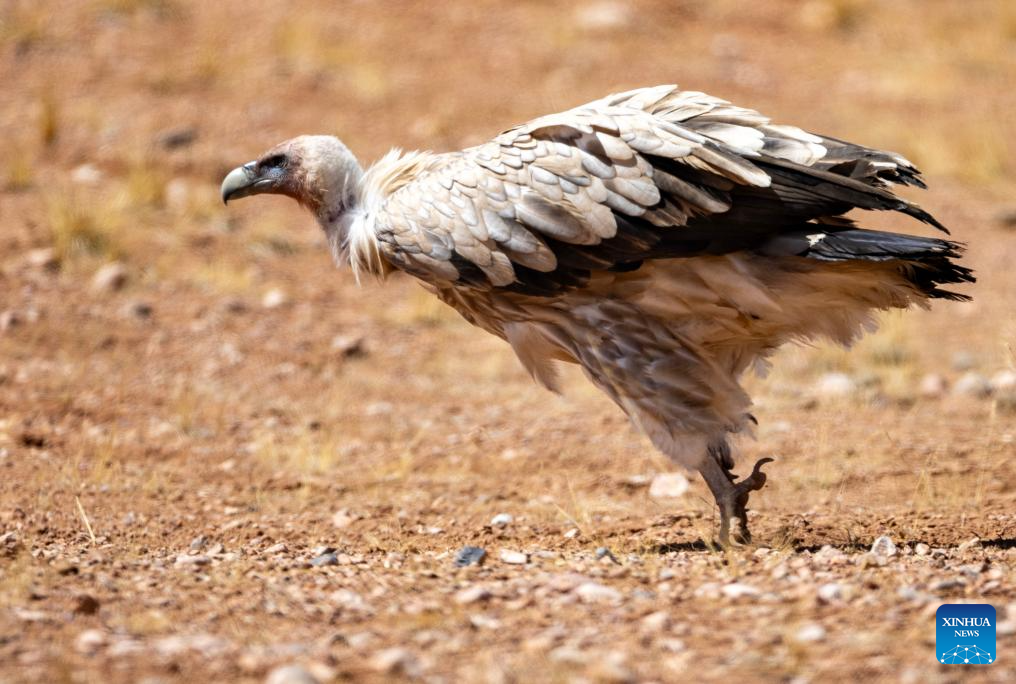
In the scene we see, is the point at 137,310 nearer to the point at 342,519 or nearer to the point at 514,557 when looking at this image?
the point at 342,519

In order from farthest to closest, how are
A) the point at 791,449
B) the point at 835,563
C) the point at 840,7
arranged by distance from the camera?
the point at 840,7, the point at 791,449, the point at 835,563

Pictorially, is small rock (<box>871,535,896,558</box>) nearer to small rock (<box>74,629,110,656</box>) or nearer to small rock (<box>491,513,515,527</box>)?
small rock (<box>491,513,515,527</box>)

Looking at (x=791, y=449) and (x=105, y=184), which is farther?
(x=105, y=184)

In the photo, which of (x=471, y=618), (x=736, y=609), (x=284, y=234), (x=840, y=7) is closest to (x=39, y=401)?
(x=284, y=234)

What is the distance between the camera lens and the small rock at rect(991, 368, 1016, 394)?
28.7 ft

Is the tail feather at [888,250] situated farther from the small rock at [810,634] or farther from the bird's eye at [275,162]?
the bird's eye at [275,162]

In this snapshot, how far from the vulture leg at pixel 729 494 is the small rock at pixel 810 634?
168 centimetres

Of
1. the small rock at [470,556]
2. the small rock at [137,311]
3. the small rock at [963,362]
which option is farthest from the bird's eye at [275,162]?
the small rock at [963,362]

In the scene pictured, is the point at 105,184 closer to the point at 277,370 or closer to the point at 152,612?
the point at 277,370

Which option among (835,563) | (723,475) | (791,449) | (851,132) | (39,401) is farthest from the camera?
(851,132)

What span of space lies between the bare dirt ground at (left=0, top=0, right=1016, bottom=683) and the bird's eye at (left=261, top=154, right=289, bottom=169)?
70.9 inches

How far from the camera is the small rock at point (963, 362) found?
966 cm

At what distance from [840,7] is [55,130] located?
37.9ft

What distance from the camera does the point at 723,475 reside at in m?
6.02
